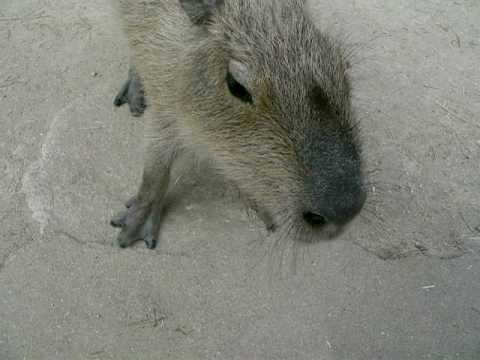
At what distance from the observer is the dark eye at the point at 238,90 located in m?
2.35

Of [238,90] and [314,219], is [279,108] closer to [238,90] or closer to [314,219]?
[238,90]

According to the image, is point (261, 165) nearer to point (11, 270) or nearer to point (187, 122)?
point (187, 122)

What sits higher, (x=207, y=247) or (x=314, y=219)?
(x=314, y=219)

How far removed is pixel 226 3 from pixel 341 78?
→ 691 millimetres

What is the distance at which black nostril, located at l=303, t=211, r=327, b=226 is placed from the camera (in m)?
2.19

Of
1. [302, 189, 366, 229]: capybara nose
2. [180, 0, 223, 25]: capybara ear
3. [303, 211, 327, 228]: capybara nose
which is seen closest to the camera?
[302, 189, 366, 229]: capybara nose

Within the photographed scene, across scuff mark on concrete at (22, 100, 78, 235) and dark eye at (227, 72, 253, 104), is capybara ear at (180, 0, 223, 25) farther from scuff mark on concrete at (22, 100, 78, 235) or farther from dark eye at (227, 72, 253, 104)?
scuff mark on concrete at (22, 100, 78, 235)

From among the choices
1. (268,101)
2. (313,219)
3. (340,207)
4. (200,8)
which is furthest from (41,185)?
(340,207)

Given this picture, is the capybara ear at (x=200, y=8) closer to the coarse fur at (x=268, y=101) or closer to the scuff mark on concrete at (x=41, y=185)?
the coarse fur at (x=268, y=101)

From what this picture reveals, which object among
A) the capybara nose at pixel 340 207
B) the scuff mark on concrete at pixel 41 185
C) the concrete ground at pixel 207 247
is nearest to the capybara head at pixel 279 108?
the capybara nose at pixel 340 207

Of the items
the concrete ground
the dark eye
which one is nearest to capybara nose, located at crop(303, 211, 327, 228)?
the dark eye

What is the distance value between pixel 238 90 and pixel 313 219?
2.30 ft

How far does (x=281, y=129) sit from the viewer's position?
228 centimetres

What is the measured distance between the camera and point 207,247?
3389 millimetres
